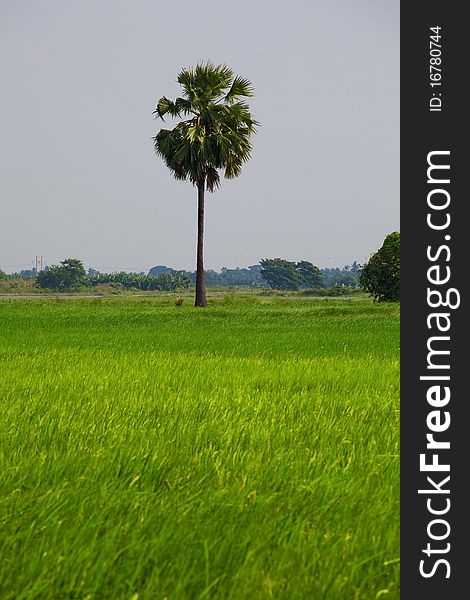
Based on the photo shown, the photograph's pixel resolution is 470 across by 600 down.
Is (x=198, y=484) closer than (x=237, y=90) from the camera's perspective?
Yes

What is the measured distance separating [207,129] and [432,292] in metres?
29.1

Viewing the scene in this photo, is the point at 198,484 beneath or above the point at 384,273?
beneath

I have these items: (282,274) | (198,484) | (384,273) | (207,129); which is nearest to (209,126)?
(207,129)

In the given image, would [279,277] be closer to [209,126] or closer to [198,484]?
[209,126]

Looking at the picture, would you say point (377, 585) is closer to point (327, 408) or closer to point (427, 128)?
point (427, 128)

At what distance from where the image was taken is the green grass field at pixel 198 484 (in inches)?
110

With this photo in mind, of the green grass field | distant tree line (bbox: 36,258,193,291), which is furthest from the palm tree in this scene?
distant tree line (bbox: 36,258,193,291)

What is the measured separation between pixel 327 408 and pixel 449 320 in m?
3.97

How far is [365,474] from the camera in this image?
4125 millimetres

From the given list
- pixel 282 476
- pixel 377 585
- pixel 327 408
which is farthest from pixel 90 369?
pixel 377 585

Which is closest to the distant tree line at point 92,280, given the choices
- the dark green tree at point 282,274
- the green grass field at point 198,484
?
the dark green tree at point 282,274

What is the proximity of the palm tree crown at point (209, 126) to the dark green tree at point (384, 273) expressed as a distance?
392 inches

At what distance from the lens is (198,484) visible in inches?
152

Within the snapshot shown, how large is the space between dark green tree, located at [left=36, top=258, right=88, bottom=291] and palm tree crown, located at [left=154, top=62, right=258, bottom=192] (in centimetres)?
5854
